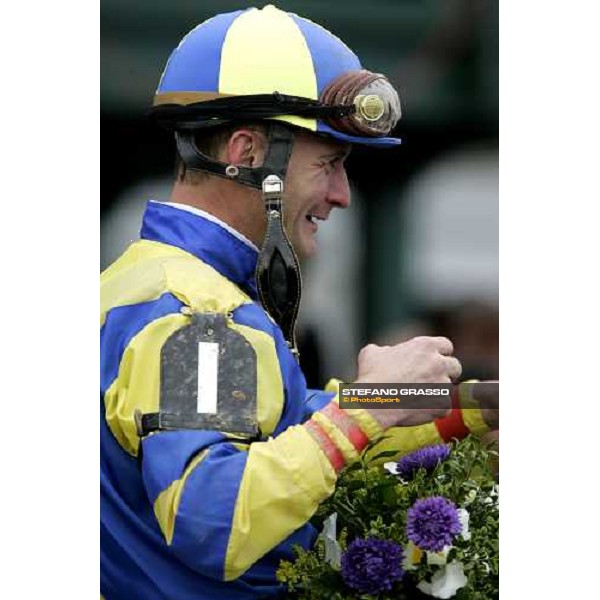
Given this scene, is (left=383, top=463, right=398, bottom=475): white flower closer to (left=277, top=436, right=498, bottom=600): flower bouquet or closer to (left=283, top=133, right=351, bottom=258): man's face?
(left=277, top=436, right=498, bottom=600): flower bouquet

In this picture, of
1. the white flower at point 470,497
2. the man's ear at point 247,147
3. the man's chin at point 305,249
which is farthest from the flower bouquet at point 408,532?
the man's ear at point 247,147

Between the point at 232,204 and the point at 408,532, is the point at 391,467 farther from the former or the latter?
the point at 232,204

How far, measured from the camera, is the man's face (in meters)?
3.62

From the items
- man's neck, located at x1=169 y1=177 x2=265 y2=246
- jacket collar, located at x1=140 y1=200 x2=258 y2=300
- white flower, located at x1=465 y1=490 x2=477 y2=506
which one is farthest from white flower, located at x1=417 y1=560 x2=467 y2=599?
man's neck, located at x1=169 y1=177 x2=265 y2=246

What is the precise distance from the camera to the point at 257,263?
11.8 ft

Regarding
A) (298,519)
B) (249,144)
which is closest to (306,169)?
(249,144)

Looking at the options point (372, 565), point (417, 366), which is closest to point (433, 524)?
point (372, 565)

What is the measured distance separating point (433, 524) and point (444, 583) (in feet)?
0.52

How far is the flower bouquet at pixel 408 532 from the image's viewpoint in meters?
3.52

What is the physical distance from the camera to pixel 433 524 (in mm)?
3510

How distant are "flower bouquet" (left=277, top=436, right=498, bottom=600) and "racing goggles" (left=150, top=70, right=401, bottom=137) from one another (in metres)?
0.90
